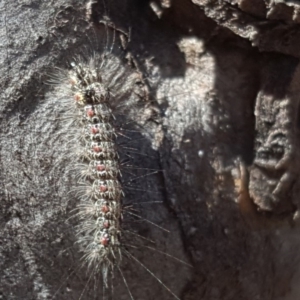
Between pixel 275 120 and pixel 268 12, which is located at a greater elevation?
pixel 268 12

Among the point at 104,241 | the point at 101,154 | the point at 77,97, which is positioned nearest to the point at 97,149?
the point at 101,154

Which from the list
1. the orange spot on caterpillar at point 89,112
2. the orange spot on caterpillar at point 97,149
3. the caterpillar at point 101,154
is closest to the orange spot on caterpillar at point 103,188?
the caterpillar at point 101,154

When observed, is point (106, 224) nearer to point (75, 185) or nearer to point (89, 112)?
point (75, 185)

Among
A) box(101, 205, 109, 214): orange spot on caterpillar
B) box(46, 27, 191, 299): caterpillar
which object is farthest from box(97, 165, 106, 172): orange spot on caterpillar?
box(101, 205, 109, 214): orange spot on caterpillar

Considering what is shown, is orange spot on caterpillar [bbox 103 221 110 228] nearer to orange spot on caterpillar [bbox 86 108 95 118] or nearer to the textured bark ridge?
the textured bark ridge

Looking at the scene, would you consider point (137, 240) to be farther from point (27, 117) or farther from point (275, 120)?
point (275, 120)

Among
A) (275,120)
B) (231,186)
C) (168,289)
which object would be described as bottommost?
(168,289)

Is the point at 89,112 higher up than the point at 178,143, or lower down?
higher up

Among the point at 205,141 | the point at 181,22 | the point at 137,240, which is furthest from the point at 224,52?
the point at 137,240

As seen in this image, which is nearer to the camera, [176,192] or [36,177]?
[36,177]
